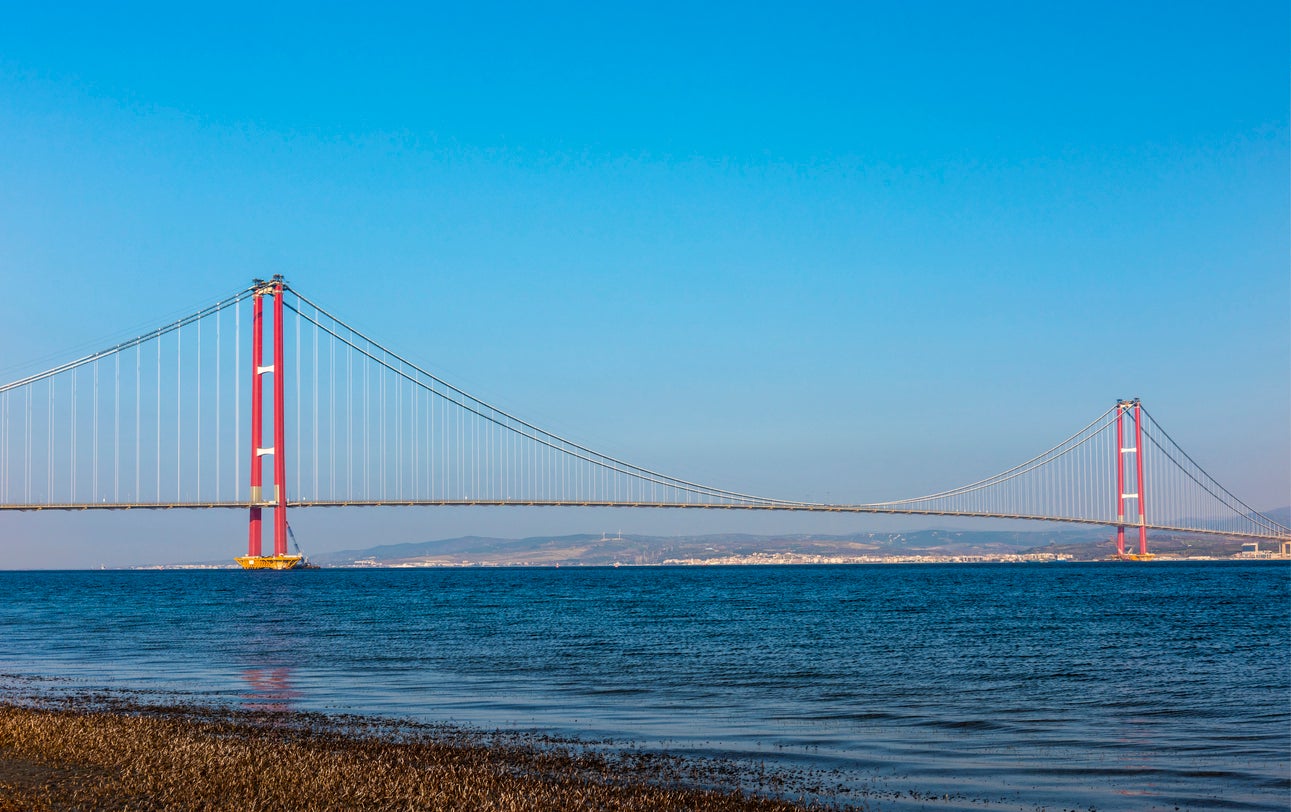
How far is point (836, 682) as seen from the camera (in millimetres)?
16500

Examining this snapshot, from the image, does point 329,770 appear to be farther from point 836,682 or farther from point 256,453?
point 256,453

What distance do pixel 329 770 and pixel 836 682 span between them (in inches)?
374

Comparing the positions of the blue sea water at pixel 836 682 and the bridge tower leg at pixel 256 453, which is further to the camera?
A: the bridge tower leg at pixel 256 453

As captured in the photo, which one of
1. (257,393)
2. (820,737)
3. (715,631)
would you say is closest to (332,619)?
(715,631)

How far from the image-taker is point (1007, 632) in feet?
85.5

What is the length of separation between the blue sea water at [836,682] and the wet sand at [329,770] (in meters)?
1.06

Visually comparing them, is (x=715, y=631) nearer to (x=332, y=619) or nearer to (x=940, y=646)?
(x=940, y=646)

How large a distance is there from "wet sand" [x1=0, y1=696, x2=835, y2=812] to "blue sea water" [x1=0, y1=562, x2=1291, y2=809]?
3.46ft

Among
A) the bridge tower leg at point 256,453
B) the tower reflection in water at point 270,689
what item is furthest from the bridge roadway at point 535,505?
the tower reflection in water at point 270,689

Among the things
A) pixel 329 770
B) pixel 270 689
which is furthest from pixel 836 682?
pixel 329 770

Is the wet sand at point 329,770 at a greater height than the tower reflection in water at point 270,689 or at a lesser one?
greater

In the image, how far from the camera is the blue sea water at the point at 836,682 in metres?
10.2

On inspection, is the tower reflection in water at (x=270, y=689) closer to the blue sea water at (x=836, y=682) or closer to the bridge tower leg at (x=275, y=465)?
the blue sea water at (x=836, y=682)

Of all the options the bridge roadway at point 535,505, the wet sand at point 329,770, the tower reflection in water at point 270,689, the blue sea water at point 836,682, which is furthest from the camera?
the bridge roadway at point 535,505
